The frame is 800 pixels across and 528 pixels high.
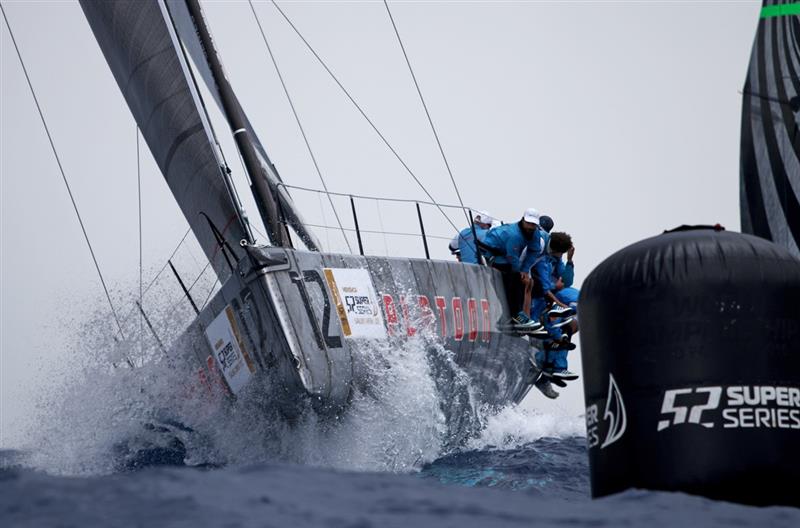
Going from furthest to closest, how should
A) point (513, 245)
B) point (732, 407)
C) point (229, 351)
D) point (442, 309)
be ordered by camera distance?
point (513, 245), point (442, 309), point (229, 351), point (732, 407)

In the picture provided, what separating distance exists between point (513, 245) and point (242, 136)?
8.19 feet

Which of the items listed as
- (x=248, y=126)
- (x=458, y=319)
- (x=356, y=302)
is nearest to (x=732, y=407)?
(x=356, y=302)

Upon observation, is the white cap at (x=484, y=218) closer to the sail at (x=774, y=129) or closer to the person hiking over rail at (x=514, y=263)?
the person hiking over rail at (x=514, y=263)

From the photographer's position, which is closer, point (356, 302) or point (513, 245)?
point (356, 302)

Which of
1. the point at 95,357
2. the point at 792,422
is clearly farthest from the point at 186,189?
the point at 792,422

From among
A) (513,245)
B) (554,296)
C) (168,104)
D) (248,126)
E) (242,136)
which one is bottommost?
(554,296)

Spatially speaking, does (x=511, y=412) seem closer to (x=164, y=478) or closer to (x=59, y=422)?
(x=59, y=422)

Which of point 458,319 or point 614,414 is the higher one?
point 458,319

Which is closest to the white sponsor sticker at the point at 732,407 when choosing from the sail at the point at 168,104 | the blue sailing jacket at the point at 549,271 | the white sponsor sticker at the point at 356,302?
the white sponsor sticker at the point at 356,302

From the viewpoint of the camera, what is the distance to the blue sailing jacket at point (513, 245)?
30.6ft

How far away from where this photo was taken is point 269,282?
686 cm

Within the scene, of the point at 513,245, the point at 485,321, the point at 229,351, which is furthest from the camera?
the point at 513,245

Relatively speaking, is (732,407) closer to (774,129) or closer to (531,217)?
(531,217)

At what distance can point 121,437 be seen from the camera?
815cm
